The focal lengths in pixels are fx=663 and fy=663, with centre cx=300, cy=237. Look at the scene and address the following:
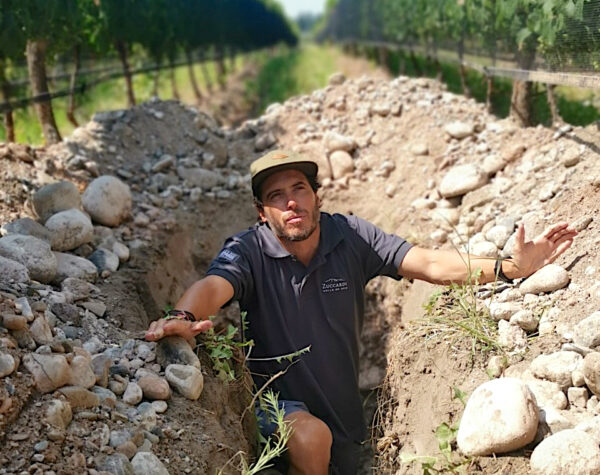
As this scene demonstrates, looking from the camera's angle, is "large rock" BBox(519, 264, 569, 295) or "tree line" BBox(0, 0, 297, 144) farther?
"tree line" BBox(0, 0, 297, 144)

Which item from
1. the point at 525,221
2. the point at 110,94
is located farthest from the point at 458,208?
the point at 110,94

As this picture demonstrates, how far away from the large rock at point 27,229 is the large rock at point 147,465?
1850mm

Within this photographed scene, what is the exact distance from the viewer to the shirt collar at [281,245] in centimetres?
Answer: 354

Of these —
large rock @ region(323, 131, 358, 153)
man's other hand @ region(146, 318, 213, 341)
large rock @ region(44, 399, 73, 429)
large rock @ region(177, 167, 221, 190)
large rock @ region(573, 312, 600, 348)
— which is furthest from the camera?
large rock @ region(323, 131, 358, 153)

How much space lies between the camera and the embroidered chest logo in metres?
A: 3.55

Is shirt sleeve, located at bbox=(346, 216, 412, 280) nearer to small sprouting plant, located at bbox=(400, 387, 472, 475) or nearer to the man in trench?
the man in trench

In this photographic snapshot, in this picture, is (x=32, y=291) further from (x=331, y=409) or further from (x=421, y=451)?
(x=421, y=451)

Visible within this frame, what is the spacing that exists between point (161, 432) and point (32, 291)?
1.06m

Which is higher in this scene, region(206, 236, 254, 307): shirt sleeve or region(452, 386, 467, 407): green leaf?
region(206, 236, 254, 307): shirt sleeve

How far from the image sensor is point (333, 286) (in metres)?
3.56

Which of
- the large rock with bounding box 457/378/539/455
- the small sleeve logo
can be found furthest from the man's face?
the large rock with bounding box 457/378/539/455

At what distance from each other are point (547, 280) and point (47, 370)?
2245 mm

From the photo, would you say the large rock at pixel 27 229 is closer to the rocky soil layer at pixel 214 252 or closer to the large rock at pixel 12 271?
the rocky soil layer at pixel 214 252

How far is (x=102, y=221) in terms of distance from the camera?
4.64 metres
